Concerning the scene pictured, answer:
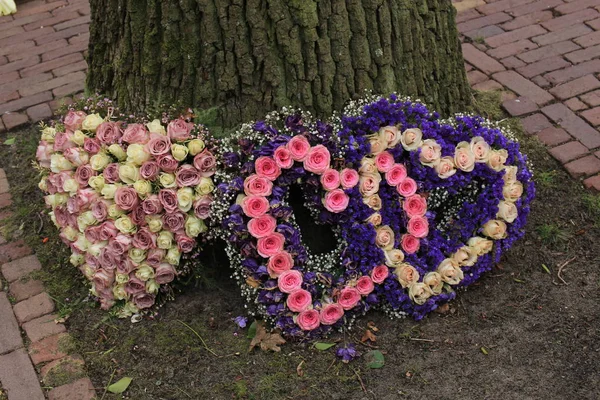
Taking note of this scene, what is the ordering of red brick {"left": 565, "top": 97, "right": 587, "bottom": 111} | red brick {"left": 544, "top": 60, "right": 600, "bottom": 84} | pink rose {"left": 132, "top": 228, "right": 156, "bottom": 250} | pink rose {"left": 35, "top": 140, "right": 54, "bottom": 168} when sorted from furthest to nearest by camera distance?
red brick {"left": 544, "top": 60, "right": 600, "bottom": 84}, red brick {"left": 565, "top": 97, "right": 587, "bottom": 111}, pink rose {"left": 35, "top": 140, "right": 54, "bottom": 168}, pink rose {"left": 132, "top": 228, "right": 156, "bottom": 250}

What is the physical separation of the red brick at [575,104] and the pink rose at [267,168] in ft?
6.92

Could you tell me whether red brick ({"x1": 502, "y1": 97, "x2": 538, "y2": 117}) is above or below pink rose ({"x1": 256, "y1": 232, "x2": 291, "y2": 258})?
below

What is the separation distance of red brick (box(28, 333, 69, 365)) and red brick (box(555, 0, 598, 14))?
12.8ft

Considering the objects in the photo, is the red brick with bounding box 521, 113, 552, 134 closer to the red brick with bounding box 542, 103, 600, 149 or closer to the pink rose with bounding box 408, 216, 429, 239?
the red brick with bounding box 542, 103, 600, 149

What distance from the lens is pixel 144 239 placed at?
2914mm

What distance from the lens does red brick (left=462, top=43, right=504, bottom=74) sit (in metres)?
4.55

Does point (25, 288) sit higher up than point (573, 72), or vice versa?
point (25, 288)

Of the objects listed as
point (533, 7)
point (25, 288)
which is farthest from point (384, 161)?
point (533, 7)

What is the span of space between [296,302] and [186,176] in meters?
0.65

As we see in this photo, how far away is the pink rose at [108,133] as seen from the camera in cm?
300

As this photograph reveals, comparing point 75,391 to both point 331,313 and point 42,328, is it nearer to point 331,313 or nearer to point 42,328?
point 42,328

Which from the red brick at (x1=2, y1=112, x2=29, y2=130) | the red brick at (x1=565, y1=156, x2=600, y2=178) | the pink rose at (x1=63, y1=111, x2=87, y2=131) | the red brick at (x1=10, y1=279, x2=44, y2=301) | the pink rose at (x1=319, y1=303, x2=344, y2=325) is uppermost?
the pink rose at (x1=63, y1=111, x2=87, y2=131)

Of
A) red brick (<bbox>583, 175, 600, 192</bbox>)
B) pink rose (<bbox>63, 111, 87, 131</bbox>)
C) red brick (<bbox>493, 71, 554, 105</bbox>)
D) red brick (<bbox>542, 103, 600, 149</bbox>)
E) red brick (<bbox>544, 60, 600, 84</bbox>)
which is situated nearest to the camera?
pink rose (<bbox>63, 111, 87, 131</bbox>)

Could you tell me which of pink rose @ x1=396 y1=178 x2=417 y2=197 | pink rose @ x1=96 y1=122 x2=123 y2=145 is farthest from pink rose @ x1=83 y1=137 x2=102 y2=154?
pink rose @ x1=396 y1=178 x2=417 y2=197
